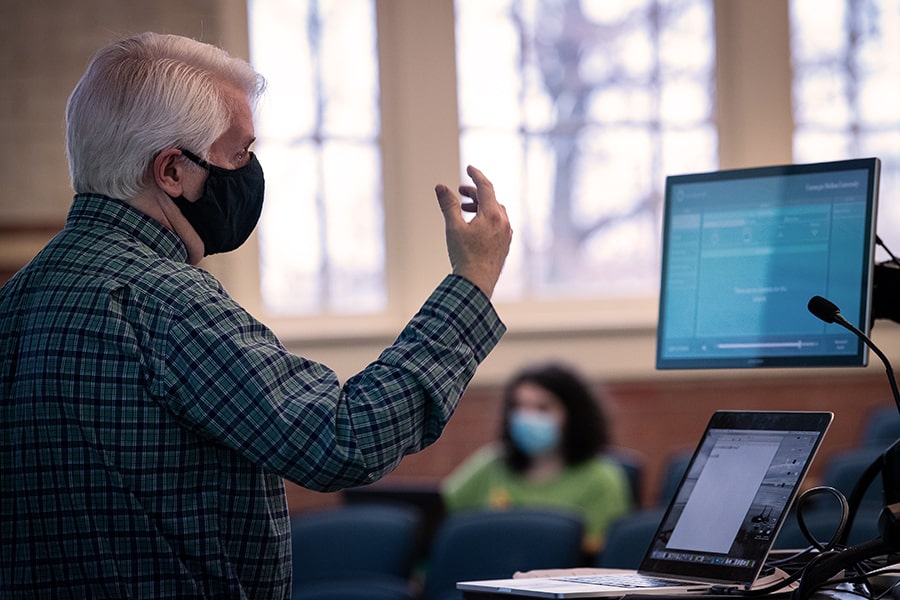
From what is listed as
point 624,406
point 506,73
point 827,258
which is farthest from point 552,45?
point 827,258

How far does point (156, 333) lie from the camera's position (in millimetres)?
1582

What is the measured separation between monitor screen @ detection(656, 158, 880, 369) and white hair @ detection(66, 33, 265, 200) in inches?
→ 30.4

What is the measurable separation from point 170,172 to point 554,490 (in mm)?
3592

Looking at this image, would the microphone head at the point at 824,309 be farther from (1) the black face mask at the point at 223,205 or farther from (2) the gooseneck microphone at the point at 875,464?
(1) the black face mask at the point at 223,205

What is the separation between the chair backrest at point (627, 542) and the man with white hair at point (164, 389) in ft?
7.00

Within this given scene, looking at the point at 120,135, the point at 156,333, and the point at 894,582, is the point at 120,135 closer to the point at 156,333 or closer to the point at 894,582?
the point at 156,333

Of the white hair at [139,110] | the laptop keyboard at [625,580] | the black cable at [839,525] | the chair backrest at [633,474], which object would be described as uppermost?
the white hair at [139,110]

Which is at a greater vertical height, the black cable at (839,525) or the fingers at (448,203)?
the fingers at (448,203)

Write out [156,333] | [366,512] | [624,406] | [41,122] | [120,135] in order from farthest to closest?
[624,406]
[41,122]
[366,512]
[120,135]
[156,333]

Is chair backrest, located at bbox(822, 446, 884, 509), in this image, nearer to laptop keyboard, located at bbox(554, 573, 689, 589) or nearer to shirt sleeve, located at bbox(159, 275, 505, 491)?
laptop keyboard, located at bbox(554, 573, 689, 589)

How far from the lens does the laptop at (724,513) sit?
5.47ft

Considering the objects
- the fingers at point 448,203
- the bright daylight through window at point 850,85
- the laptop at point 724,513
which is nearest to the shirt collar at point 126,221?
the fingers at point 448,203

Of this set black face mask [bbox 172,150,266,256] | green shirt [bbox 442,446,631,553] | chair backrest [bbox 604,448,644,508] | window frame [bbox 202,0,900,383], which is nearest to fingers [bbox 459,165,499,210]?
black face mask [bbox 172,150,266,256]

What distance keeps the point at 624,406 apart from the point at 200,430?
5.33 meters
